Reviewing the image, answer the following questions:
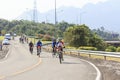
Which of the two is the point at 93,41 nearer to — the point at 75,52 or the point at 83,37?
the point at 83,37

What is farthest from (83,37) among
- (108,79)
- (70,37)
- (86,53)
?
(108,79)

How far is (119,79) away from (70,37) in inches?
3018

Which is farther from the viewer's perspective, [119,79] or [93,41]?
[93,41]

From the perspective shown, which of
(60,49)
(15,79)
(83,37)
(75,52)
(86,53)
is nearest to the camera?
(15,79)

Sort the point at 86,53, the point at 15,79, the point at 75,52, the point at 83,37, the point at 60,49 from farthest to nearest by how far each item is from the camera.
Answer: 1. the point at 83,37
2. the point at 75,52
3. the point at 86,53
4. the point at 60,49
5. the point at 15,79

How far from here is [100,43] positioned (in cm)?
9562

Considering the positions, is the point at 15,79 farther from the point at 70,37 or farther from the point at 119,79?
the point at 70,37

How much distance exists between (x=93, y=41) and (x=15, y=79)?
263 feet

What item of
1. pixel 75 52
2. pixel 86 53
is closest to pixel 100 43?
pixel 75 52

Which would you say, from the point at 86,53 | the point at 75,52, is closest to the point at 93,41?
the point at 75,52

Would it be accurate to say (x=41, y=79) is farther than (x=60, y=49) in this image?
No

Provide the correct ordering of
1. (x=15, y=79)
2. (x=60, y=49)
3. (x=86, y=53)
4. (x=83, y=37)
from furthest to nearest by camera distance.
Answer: (x=83, y=37), (x=86, y=53), (x=60, y=49), (x=15, y=79)

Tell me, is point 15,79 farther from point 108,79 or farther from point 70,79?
point 108,79

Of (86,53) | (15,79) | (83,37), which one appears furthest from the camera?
(83,37)
